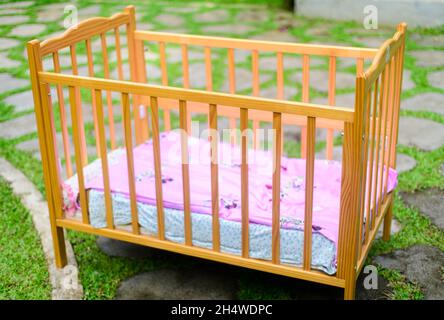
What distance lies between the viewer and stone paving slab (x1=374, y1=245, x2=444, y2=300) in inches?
118

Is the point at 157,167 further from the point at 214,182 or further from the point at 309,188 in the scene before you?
the point at 309,188

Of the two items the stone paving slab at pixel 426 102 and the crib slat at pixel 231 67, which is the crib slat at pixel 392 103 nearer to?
the crib slat at pixel 231 67

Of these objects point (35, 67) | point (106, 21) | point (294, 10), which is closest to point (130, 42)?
point (106, 21)

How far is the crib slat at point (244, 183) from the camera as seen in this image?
2.62 meters

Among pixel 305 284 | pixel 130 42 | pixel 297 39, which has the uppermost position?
pixel 130 42

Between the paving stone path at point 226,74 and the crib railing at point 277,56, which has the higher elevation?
the crib railing at point 277,56

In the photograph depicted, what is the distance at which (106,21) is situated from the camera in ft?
11.2

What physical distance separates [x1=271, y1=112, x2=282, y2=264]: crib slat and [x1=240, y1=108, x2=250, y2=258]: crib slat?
106 mm

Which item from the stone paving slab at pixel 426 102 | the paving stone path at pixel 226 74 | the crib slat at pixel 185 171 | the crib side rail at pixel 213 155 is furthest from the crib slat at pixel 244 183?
the stone paving slab at pixel 426 102

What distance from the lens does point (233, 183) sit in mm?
3186

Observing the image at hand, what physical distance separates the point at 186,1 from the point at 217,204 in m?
4.94

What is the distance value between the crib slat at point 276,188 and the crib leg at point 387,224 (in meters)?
0.79

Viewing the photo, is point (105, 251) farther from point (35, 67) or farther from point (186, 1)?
point (186, 1)

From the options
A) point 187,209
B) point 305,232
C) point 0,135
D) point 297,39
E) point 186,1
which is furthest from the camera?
point 186,1
